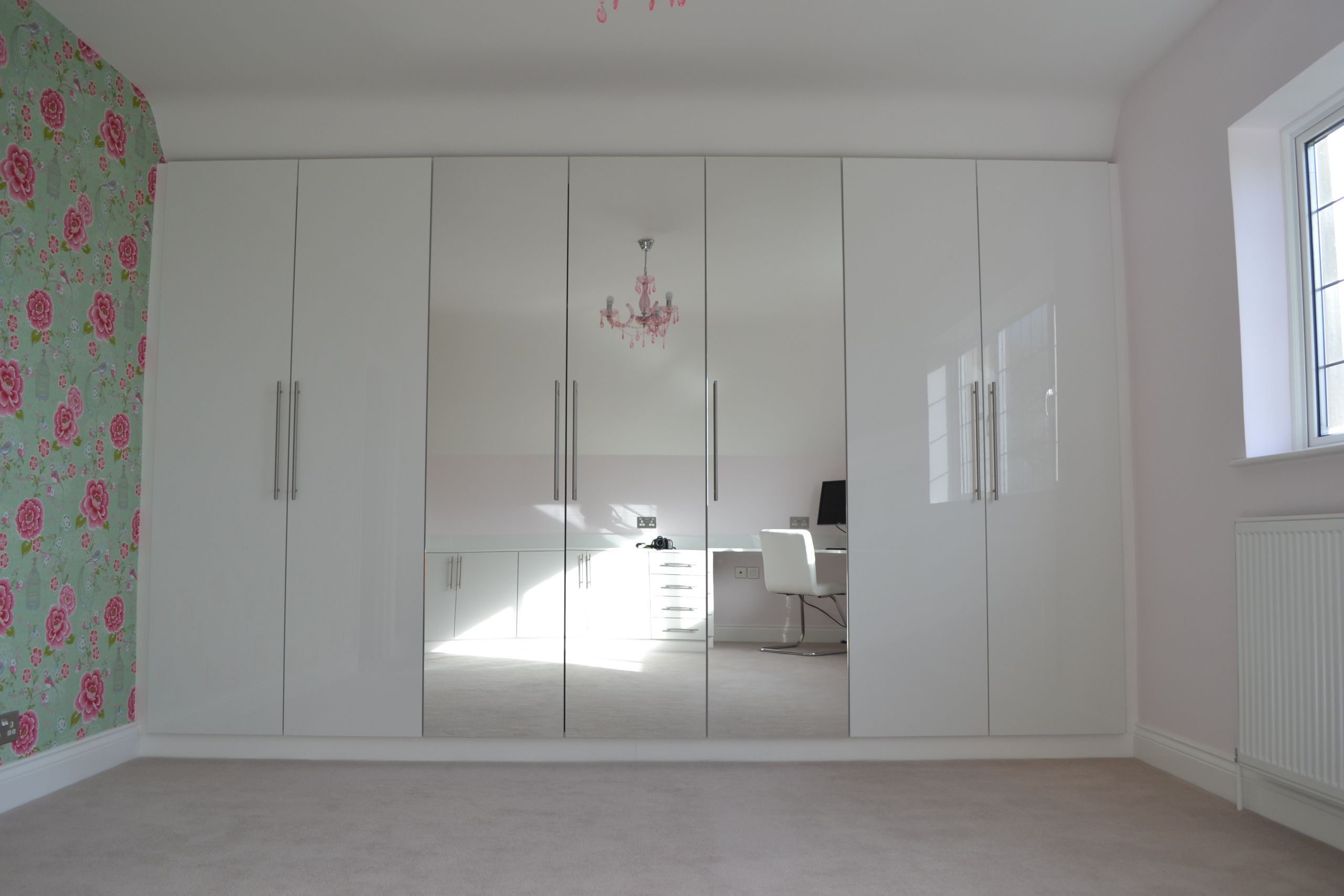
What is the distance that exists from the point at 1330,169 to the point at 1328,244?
0.75 feet


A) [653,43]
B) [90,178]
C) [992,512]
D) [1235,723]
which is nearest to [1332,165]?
[992,512]

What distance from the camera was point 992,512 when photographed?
11.4ft

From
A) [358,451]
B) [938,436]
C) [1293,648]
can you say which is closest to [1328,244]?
[1293,648]

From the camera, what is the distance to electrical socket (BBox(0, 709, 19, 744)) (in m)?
2.76

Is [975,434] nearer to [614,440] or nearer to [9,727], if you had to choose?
[614,440]

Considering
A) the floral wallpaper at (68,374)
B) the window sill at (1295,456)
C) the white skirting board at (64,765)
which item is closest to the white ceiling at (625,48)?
the floral wallpaper at (68,374)

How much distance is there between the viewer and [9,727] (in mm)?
2789

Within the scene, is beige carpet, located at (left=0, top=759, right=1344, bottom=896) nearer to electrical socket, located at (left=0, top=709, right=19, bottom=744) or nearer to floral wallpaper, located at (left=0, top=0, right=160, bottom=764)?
electrical socket, located at (left=0, top=709, right=19, bottom=744)

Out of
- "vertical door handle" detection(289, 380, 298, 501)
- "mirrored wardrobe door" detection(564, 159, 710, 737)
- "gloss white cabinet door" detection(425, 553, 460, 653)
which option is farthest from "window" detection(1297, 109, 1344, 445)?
"vertical door handle" detection(289, 380, 298, 501)

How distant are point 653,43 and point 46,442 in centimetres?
244

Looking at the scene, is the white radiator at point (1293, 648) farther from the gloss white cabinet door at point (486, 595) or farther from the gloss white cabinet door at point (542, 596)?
the gloss white cabinet door at point (486, 595)

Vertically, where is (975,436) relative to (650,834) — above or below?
above

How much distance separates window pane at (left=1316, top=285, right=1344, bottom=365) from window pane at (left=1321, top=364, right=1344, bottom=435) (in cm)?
4

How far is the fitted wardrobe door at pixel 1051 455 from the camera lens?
343 centimetres
